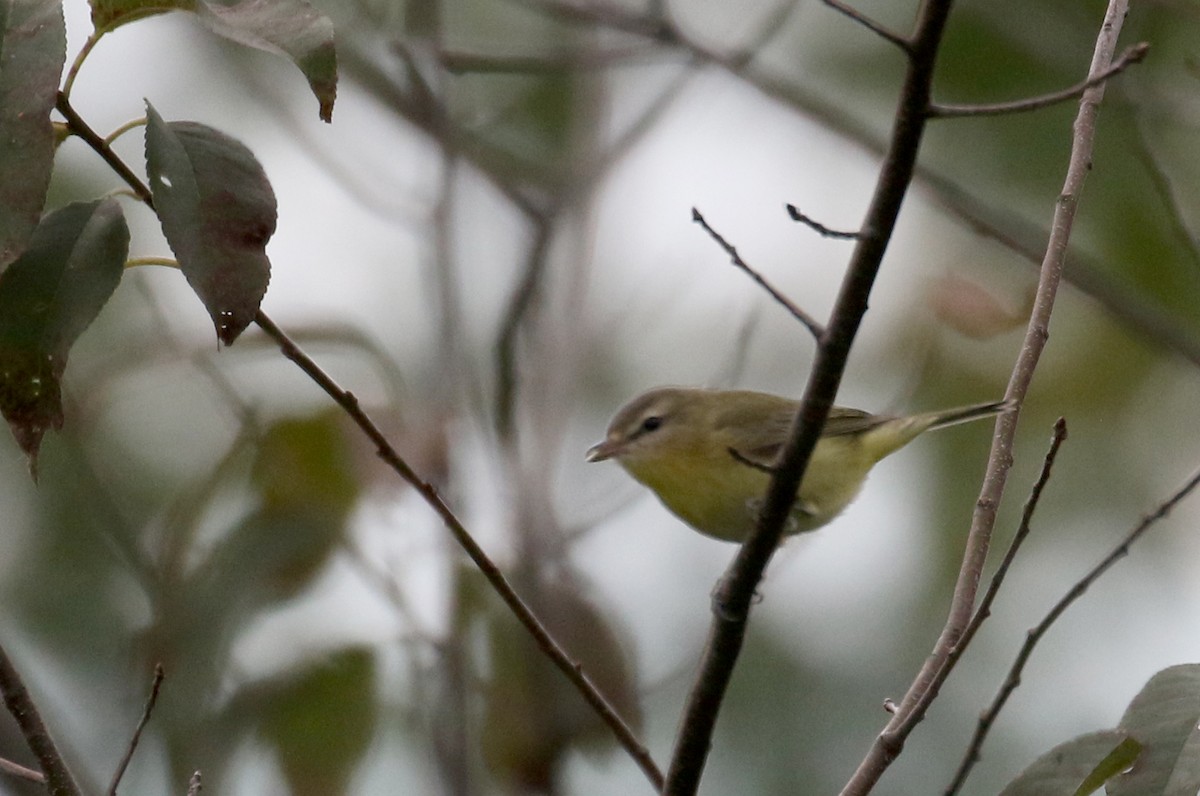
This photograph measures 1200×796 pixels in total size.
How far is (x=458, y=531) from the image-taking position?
2.12m

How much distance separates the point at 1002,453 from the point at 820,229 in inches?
37.5

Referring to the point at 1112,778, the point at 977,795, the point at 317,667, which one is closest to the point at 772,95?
the point at 317,667

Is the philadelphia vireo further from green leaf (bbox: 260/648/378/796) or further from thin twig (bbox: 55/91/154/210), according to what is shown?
thin twig (bbox: 55/91/154/210)

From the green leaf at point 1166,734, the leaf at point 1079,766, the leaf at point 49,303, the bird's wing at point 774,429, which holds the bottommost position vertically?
the bird's wing at point 774,429

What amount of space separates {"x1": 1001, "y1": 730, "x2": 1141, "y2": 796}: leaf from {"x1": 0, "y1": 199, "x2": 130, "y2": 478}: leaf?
1.45 m

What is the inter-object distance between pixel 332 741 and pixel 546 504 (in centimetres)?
106

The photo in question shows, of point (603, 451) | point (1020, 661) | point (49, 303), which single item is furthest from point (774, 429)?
point (49, 303)

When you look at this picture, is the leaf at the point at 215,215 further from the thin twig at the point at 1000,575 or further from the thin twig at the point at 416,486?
the thin twig at the point at 1000,575

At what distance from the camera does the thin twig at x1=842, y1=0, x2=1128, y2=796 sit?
2275 mm

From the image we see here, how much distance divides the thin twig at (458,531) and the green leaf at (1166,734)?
809mm

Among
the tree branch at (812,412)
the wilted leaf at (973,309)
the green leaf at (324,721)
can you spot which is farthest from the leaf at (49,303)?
the green leaf at (324,721)

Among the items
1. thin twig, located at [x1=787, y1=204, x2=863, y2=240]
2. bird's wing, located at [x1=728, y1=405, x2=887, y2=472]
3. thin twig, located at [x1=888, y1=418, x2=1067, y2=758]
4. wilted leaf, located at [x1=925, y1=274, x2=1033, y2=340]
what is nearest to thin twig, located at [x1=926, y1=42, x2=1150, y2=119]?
thin twig, located at [x1=787, y1=204, x2=863, y2=240]

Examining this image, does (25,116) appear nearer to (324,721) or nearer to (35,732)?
(35,732)

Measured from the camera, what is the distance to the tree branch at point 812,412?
161 cm
